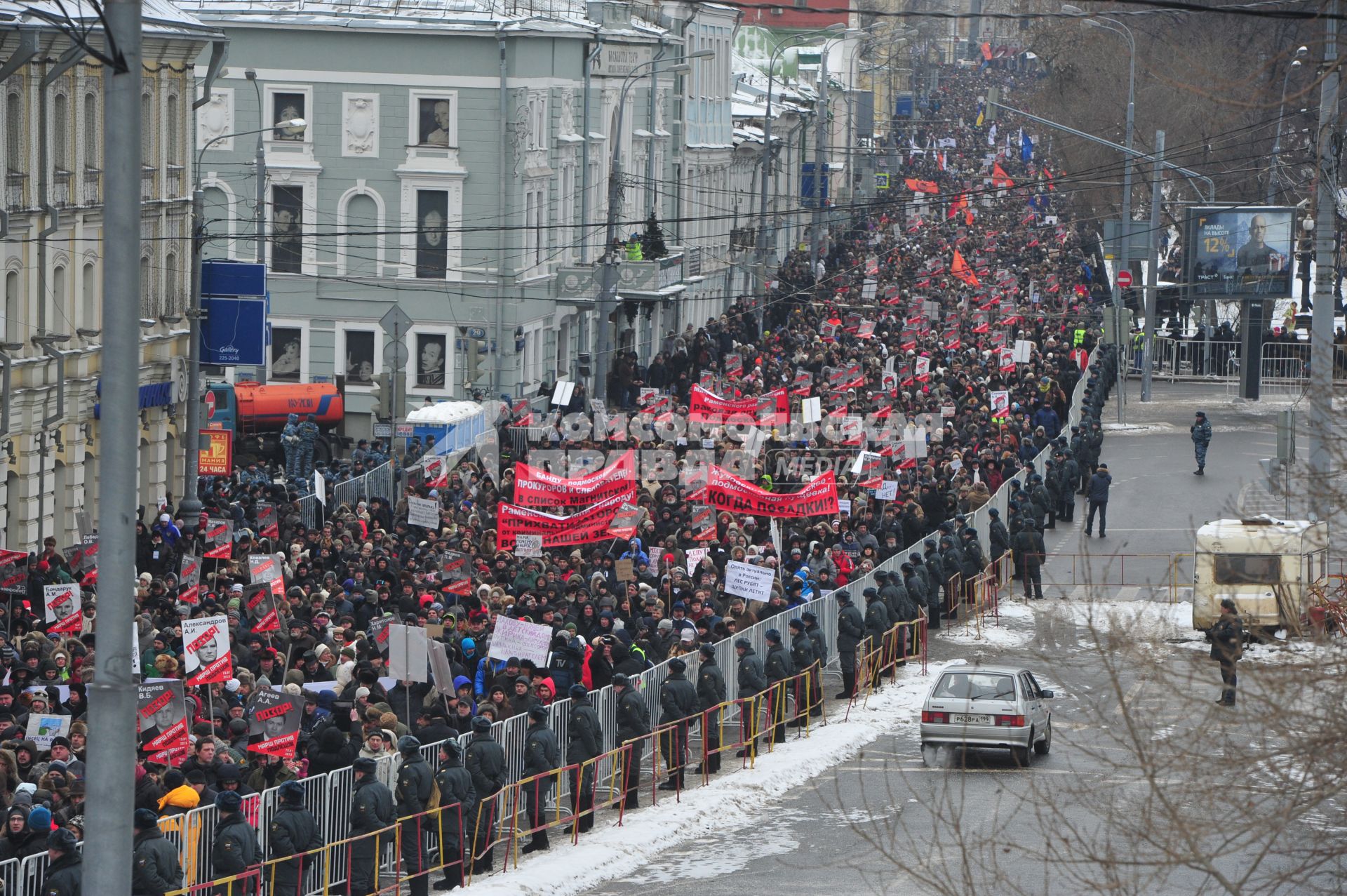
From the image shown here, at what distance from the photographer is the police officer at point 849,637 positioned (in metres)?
23.9

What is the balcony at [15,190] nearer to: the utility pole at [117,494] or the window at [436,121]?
the window at [436,121]

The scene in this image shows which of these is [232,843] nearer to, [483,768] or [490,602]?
[483,768]

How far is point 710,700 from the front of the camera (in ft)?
68.1

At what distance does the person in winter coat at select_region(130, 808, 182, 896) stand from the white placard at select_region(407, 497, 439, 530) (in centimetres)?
1414

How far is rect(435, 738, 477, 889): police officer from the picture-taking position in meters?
16.4

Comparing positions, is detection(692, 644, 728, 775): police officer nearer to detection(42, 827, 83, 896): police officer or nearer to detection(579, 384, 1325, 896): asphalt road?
detection(579, 384, 1325, 896): asphalt road

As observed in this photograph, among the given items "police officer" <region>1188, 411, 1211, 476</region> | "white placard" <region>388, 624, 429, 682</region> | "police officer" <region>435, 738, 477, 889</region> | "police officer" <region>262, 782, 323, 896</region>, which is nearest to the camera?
"police officer" <region>262, 782, 323, 896</region>

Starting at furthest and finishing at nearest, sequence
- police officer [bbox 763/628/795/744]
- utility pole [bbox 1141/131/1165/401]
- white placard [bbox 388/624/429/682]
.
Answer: utility pole [bbox 1141/131/1165/401]
police officer [bbox 763/628/795/744]
white placard [bbox 388/624/429/682]

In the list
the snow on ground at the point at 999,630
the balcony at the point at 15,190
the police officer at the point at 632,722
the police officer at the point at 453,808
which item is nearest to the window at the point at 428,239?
the balcony at the point at 15,190

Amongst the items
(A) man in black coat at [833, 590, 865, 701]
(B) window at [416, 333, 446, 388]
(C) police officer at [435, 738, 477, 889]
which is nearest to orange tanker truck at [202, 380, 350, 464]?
(B) window at [416, 333, 446, 388]

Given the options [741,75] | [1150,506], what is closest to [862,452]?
[1150,506]

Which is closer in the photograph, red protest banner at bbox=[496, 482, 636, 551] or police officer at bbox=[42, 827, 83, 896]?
police officer at bbox=[42, 827, 83, 896]

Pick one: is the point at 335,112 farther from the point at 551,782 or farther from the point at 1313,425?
the point at 1313,425

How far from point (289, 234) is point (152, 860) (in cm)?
3809
